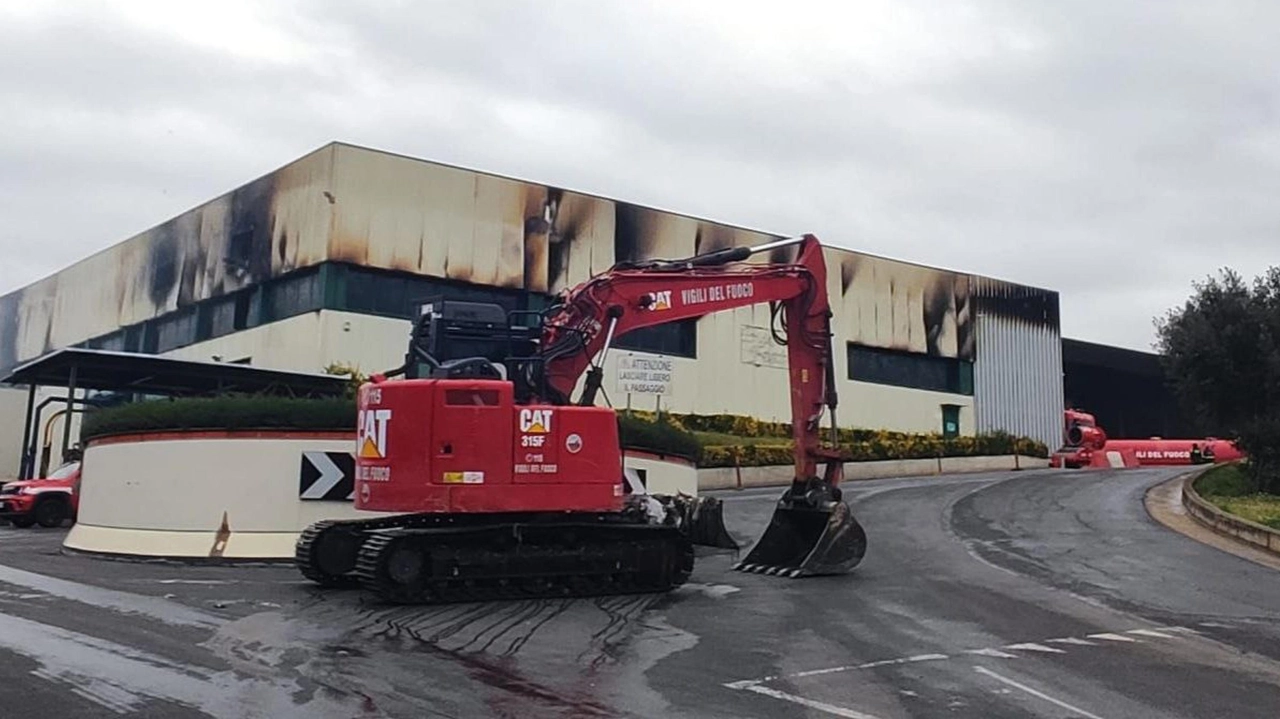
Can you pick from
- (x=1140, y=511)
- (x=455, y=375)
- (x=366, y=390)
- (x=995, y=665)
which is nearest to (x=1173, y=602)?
(x=995, y=665)

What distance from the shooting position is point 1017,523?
22.0 metres

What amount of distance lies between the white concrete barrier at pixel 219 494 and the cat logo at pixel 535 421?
6.07 metres

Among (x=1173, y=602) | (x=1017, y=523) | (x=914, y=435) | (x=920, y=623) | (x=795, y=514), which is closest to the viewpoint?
(x=920, y=623)

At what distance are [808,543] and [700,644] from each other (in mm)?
6304

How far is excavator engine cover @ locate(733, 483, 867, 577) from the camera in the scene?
52.3ft

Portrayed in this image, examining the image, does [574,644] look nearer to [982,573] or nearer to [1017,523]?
[982,573]

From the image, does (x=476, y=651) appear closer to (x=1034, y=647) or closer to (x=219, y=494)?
(x=1034, y=647)

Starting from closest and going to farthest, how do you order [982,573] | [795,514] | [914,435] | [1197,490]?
[982,573] < [795,514] < [1197,490] < [914,435]

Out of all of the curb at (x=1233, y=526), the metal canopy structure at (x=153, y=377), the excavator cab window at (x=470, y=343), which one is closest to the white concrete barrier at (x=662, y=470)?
the excavator cab window at (x=470, y=343)

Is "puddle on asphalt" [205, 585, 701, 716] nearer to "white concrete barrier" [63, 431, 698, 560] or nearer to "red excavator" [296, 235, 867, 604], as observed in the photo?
"red excavator" [296, 235, 867, 604]

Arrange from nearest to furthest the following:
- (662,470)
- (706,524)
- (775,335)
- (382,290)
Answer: (706,524), (775,335), (662,470), (382,290)

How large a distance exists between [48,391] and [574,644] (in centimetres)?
4670

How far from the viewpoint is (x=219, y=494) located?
19.1 metres

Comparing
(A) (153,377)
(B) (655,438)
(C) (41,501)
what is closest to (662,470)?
(B) (655,438)
